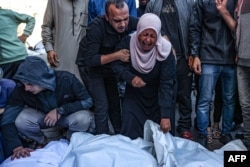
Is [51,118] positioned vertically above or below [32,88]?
below

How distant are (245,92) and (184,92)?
22.1 inches

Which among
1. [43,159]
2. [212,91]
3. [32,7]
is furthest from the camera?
Result: [32,7]

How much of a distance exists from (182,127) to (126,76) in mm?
988

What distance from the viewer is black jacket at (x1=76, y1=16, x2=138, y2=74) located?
3.00 metres

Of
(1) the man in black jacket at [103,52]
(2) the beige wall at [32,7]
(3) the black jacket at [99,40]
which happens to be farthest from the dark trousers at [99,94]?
(2) the beige wall at [32,7]

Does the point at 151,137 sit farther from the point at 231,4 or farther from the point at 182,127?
the point at 231,4

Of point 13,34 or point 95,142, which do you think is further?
point 13,34

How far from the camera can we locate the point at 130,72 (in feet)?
9.61

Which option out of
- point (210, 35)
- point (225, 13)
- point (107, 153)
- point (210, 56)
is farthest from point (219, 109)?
point (107, 153)

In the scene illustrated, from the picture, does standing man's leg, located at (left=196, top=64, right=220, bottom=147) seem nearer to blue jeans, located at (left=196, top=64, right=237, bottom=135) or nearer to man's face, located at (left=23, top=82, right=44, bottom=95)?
blue jeans, located at (left=196, top=64, right=237, bottom=135)

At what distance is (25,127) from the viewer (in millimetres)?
3078

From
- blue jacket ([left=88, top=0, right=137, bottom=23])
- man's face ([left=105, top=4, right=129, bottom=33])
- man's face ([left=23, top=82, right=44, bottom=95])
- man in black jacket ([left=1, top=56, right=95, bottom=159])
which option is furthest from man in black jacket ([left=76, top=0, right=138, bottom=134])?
man's face ([left=23, top=82, right=44, bottom=95])

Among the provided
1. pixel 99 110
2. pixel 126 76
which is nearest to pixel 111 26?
pixel 126 76

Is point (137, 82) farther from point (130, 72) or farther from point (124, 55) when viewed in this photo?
point (124, 55)
